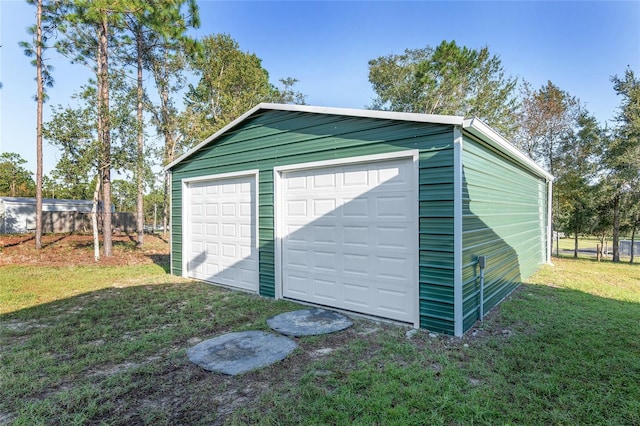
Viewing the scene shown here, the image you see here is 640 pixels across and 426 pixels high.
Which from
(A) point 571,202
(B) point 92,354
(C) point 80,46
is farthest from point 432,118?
(C) point 80,46

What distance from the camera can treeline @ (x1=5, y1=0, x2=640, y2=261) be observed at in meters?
9.94

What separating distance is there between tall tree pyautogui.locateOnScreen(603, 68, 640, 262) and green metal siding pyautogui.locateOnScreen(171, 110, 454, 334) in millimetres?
11496

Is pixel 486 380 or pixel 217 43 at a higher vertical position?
pixel 217 43

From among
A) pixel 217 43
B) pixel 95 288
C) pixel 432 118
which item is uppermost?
pixel 217 43

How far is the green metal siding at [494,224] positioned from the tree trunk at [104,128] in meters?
10.5

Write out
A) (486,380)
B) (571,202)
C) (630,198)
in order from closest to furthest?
(486,380) < (630,198) < (571,202)

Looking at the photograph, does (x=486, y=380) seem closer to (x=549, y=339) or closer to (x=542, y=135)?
(x=549, y=339)

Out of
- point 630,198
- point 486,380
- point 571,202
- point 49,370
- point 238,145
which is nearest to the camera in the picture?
point 486,380

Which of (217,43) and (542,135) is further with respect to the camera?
(217,43)

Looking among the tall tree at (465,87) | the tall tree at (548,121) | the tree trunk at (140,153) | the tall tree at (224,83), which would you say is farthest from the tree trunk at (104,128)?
the tall tree at (548,121)

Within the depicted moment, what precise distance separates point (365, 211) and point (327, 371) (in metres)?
2.23

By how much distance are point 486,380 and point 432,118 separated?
2775 mm

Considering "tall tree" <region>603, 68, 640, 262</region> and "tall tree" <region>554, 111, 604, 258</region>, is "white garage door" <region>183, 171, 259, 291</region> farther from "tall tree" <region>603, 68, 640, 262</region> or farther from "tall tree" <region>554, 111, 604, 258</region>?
"tall tree" <region>554, 111, 604, 258</region>

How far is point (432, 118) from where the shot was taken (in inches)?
147
